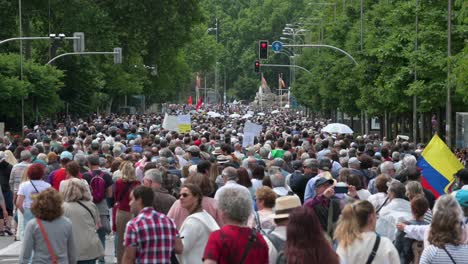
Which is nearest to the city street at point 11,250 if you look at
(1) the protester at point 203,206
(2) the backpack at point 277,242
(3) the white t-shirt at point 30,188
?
(3) the white t-shirt at point 30,188

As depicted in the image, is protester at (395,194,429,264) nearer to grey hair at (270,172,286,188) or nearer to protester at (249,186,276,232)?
protester at (249,186,276,232)

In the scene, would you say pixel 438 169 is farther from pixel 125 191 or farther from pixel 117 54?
pixel 117 54

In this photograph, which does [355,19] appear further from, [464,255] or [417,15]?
[464,255]

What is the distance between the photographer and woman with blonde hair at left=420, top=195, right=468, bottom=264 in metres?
9.11

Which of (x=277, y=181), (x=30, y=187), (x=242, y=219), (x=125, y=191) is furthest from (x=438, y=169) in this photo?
(x=242, y=219)

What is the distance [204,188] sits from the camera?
42.3ft

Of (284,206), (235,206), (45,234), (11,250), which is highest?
(235,206)

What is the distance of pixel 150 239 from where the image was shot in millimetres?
10133

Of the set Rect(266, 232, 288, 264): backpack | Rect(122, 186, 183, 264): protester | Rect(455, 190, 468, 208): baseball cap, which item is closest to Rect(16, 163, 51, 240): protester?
Rect(122, 186, 183, 264): protester

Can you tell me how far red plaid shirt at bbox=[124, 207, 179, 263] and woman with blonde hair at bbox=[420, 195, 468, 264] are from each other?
6.88 ft

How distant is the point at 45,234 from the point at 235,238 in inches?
108

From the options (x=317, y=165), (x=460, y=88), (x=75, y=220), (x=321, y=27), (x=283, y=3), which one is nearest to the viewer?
(x=75, y=220)

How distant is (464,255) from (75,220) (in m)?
4.77

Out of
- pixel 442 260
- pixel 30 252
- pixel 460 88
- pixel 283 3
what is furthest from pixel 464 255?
pixel 283 3
